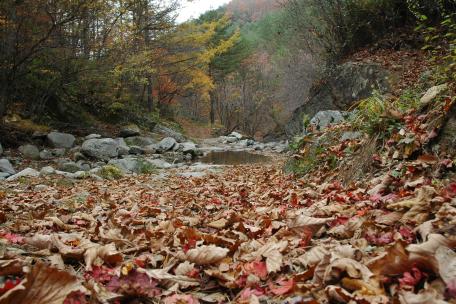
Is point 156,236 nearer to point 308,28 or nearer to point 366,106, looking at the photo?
point 366,106

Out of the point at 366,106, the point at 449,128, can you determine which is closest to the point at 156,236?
the point at 449,128

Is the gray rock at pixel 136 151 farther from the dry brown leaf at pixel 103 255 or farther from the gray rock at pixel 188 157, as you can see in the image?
the dry brown leaf at pixel 103 255

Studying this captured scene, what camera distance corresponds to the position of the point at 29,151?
371 inches

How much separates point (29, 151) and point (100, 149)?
1.70m

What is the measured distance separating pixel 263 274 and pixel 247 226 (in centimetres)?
75

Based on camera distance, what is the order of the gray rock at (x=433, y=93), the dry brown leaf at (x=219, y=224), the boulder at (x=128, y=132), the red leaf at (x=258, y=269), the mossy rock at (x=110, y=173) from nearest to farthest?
the red leaf at (x=258, y=269)
the dry brown leaf at (x=219, y=224)
the gray rock at (x=433, y=93)
the mossy rock at (x=110, y=173)
the boulder at (x=128, y=132)

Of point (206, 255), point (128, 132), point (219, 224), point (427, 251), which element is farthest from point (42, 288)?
point (128, 132)

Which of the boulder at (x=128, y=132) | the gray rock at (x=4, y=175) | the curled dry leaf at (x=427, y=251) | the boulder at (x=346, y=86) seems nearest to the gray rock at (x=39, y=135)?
the boulder at (x=128, y=132)

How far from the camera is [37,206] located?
336 centimetres

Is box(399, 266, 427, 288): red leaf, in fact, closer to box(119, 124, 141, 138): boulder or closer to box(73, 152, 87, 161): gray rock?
box(73, 152, 87, 161): gray rock

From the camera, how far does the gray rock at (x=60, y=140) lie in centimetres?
1071

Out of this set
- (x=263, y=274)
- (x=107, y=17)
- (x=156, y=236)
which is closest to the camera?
(x=263, y=274)

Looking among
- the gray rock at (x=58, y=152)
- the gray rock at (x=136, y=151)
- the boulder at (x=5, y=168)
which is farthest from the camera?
the gray rock at (x=136, y=151)

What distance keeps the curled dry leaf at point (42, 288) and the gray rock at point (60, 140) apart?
10.5 m
